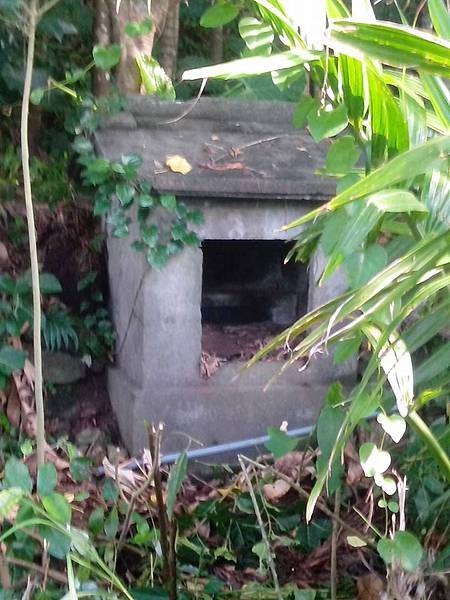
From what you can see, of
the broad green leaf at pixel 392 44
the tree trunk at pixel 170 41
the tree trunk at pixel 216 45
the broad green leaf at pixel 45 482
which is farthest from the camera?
the tree trunk at pixel 216 45

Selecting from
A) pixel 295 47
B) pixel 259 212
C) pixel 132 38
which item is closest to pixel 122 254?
pixel 259 212

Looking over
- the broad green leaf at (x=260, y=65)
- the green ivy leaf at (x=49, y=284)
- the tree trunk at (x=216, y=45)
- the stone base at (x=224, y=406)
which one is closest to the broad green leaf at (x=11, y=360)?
the green ivy leaf at (x=49, y=284)

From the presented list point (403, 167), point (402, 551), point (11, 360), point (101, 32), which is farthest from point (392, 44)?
point (101, 32)

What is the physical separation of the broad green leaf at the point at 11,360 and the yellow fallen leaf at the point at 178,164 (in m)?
1.05

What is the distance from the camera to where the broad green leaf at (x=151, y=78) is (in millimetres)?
3934

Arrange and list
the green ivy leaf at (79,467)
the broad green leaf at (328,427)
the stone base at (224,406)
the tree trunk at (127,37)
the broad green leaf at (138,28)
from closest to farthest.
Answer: the broad green leaf at (328,427)
the green ivy leaf at (79,467)
the stone base at (224,406)
the broad green leaf at (138,28)
the tree trunk at (127,37)

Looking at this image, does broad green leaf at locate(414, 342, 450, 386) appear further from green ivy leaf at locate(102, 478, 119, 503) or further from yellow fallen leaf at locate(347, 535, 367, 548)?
green ivy leaf at locate(102, 478, 119, 503)

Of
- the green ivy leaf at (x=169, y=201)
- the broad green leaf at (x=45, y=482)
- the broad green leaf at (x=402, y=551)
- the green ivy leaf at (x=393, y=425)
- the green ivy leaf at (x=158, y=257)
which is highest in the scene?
the green ivy leaf at (x=169, y=201)

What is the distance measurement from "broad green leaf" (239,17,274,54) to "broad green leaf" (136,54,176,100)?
2.29 m

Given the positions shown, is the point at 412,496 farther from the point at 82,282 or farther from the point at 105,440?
the point at 82,282

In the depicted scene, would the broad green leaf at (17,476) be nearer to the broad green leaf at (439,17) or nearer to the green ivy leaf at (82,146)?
the broad green leaf at (439,17)

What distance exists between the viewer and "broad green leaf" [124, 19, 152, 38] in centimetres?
384

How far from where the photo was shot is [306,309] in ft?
11.1

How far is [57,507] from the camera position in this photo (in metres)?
1.58
